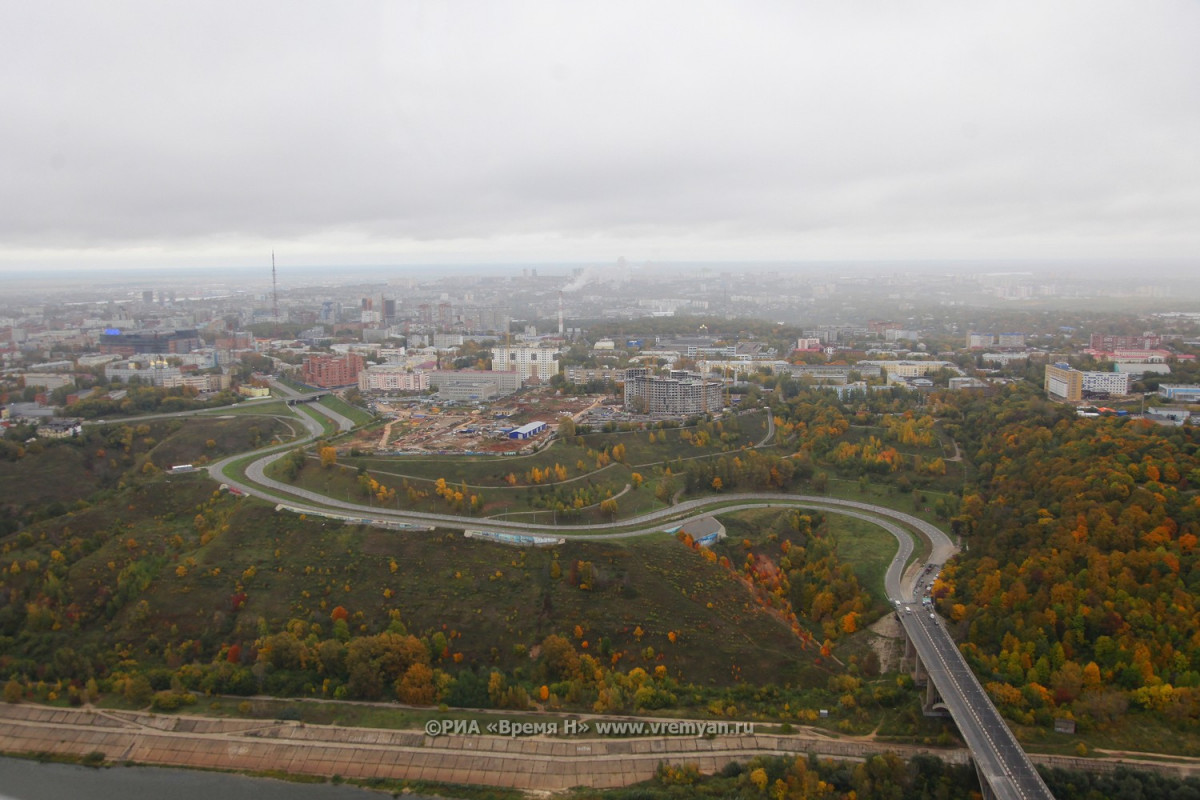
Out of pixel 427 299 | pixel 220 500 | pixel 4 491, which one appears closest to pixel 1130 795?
pixel 220 500

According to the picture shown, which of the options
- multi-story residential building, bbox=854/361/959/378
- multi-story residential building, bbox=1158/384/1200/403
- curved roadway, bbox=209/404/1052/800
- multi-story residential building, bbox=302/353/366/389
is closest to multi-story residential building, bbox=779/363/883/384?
multi-story residential building, bbox=854/361/959/378

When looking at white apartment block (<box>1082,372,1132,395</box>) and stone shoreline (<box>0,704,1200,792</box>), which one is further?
white apartment block (<box>1082,372,1132,395</box>)

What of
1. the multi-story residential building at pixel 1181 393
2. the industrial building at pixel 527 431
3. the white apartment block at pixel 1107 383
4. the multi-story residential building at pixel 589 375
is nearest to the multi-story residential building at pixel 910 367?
the white apartment block at pixel 1107 383

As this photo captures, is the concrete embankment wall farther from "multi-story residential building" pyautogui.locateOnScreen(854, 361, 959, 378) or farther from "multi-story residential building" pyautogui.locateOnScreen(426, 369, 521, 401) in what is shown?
"multi-story residential building" pyautogui.locateOnScreen(854, 361, 959, 378)

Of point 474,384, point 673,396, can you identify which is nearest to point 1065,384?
point 673,396

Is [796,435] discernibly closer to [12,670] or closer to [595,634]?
[595,634]

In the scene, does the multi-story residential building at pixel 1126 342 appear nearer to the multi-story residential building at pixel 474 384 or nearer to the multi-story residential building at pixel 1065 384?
the multi-story residential building at pixel 1065 384

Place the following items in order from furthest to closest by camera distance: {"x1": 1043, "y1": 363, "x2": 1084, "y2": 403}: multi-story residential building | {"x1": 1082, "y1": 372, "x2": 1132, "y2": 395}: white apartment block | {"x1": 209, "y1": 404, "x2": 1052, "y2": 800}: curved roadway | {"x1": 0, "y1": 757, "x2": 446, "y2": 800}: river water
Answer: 1. {"x1": 1082, "y1": 372, "x2": 1132, "y2": 395}: white apartment block
2. {"x1": 1043, "y1": 363, "x2": 1084, "y2": 403}: multi-story residential building
3. {"x1": 0, "y1": 757, "x2": 446, "y2": 800}: river water
4. {"x1": 209, "y1": 404, "x2": 1052, "y2": 800}: curved roadway
